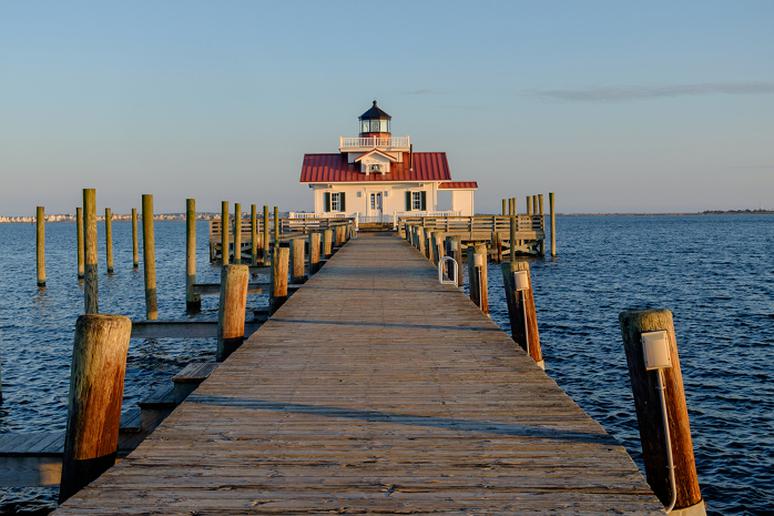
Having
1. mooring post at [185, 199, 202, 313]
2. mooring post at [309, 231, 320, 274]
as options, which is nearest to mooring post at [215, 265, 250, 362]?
mooring post at [309, 231, 320, 274]

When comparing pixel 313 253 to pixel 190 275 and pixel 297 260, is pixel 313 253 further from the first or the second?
pixel 190 275

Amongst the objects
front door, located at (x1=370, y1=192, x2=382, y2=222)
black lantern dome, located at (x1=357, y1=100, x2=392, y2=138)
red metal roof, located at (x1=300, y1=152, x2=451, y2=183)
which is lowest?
front door, located at (x1=370, y1=192, x2=382, y2=222)

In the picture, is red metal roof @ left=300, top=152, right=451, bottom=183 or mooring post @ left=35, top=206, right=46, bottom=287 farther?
red metal roof @ left=300, top=152, right=451, bottom=183

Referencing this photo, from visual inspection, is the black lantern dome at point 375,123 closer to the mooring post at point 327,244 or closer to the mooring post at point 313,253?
the mooring post at point 327,244

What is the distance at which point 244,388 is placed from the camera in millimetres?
6656

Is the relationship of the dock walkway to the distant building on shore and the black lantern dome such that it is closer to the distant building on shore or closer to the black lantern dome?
the distant building on shore

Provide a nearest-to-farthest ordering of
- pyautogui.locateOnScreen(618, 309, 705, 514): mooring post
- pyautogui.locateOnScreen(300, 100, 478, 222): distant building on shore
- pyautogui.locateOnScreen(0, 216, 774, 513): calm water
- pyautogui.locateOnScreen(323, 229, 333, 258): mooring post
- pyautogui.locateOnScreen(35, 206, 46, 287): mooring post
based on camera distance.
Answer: pyautogui.locateOnScreen(618, 309, 705, 514): mooring post, pyautogui.locateOnScreen(0, 216, 774, 513): calm water, pyautogui.locateOnScreen(323, 229, 333, 258): mooring post, pyautogui.locateOnScreen(35, 206, 46, 287): mooring post, pyautogui.locateOnScreen(300, 100, 478, 222): distant building on shore

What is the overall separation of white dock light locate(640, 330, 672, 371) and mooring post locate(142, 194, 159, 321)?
53.7 feet

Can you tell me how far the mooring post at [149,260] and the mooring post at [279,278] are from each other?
7038mm

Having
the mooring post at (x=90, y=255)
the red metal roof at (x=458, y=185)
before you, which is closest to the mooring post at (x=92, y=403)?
the mooring post at (x=90, y=255)

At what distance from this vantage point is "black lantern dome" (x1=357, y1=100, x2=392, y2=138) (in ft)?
169

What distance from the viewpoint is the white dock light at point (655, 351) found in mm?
5273

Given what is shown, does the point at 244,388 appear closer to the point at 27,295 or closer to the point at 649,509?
the point at 649,509

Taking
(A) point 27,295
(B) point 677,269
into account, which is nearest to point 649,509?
(A) point 27,295
